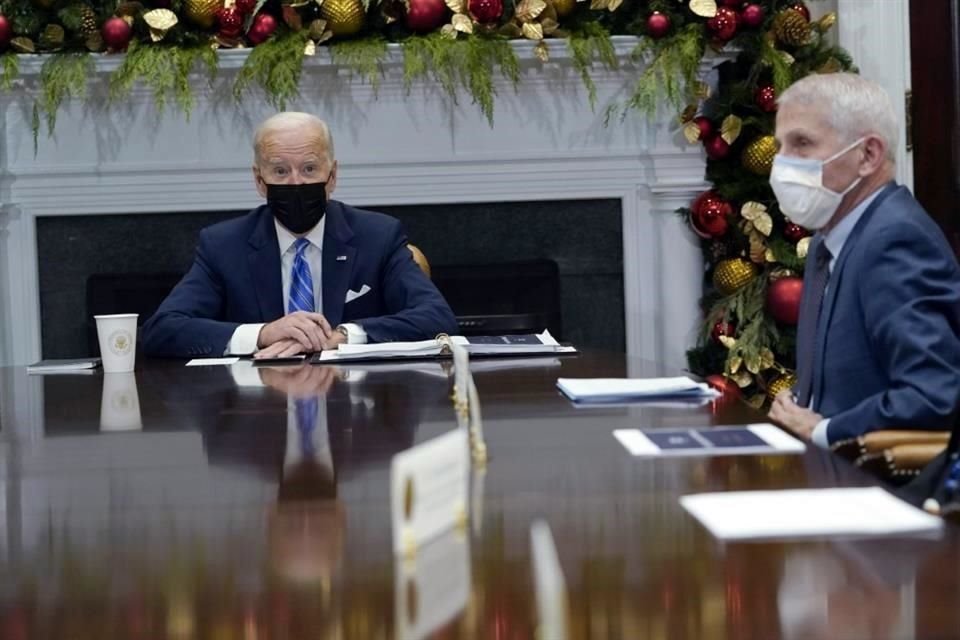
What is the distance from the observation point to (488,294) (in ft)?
16.0

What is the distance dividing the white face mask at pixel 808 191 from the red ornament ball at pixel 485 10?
218cm

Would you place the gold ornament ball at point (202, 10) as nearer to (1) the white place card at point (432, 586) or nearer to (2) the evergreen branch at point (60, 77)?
(2) the evergreen branch at point (60, 77)

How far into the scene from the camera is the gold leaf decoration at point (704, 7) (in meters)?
4.52

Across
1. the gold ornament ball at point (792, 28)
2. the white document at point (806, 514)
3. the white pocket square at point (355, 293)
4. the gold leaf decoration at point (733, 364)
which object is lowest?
the gold leaf decoration at point (733, 364)

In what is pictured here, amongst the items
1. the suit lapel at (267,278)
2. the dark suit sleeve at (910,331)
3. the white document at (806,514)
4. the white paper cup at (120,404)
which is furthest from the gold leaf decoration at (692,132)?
the white document at (806,514)

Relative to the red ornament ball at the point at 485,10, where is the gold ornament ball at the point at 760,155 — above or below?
below

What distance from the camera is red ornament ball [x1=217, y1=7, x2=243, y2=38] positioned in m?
4.48

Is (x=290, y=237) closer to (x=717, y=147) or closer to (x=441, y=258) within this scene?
(x=441, y=258)

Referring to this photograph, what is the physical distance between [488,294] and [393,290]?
141cm

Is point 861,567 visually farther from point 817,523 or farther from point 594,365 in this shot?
point 594,365

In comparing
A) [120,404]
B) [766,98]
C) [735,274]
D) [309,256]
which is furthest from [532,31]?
[120,404]

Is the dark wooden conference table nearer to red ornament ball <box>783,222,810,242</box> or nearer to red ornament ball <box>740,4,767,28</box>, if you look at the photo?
red ornament ball <box>783,222,810,242</box>

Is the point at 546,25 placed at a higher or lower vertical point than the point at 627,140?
higher

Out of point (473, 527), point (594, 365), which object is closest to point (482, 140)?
point (594, 365)
